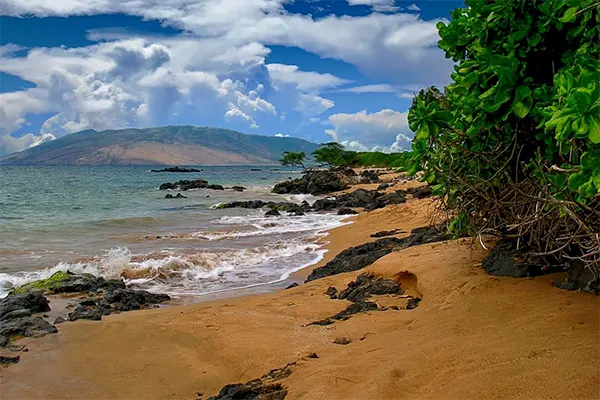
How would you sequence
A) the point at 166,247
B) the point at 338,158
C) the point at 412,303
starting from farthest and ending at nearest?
1. the point at 338,158
2. the point at 166,247
3. the point at 412,303

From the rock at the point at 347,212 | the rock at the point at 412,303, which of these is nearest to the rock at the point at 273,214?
the rock at the point at 347,212

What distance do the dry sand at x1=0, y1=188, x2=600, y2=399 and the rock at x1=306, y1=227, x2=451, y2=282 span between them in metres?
1.79

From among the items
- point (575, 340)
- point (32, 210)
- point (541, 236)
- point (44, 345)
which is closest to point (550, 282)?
point (541, 236)

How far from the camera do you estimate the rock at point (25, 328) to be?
22.7ft

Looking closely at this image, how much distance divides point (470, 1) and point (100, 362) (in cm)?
593

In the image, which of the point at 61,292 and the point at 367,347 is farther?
the point at 61,292

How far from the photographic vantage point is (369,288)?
782 cm

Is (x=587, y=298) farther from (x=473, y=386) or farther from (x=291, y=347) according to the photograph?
(x=291, y=347)

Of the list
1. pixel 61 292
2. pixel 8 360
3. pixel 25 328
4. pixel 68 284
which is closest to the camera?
pixel 8 360

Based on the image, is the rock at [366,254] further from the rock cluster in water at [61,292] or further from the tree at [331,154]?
the tree at [331,154]

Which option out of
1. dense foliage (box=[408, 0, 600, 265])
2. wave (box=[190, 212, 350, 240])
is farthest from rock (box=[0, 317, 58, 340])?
wave (box=[190, 212, 350, 240])

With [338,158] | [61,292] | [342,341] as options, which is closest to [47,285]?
[61,292]

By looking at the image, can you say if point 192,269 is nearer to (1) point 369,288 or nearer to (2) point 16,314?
(2) point 16,314

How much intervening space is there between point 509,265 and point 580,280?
102 centimetres
